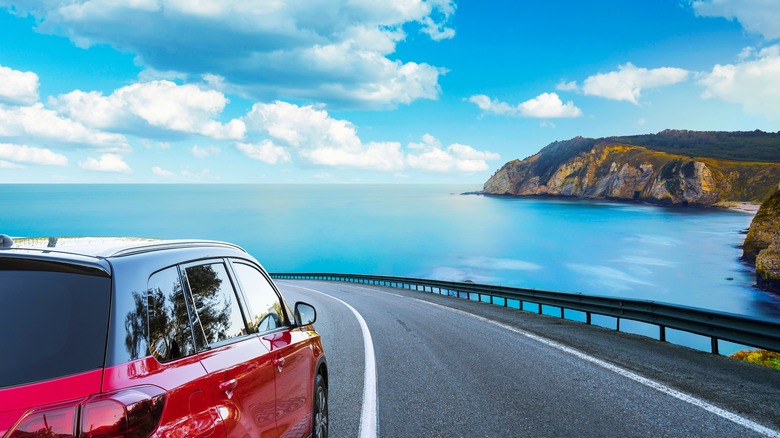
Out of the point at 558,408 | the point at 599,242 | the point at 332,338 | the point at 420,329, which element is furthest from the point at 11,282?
the point at 599,242

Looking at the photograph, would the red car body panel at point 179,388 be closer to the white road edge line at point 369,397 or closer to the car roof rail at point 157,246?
the car roof rail at point 157,246

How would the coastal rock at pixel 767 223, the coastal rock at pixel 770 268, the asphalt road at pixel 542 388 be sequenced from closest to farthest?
the asphalt road at pixel 542 388
the coastal rock at pixel 770 268
the coastal rock at pixel 767 223

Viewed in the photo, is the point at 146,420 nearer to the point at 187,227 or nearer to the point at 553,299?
the point at 553,299

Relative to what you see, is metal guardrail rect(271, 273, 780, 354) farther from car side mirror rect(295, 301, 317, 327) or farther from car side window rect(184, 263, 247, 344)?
car side window rect(184, 263, 247, 344)

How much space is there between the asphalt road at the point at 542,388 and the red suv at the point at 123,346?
2.78m

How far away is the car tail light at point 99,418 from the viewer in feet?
5.54

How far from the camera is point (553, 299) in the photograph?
52.2 feet

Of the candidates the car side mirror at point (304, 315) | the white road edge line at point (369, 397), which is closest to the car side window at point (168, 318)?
the car side mirror at point (304, 315)

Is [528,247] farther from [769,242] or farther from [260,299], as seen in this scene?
[260,299]

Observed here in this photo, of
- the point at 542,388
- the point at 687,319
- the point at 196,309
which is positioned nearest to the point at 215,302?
the point at 196,309

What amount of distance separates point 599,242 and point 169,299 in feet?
484

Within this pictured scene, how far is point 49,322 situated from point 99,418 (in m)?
0.51

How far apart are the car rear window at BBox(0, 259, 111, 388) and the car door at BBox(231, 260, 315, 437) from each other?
1.20 meters

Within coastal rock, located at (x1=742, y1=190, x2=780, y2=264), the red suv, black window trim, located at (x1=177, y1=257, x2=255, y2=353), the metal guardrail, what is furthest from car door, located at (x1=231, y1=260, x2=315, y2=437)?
coastal rock, located at (x1=742, y1=190, x2=780, y2=264)
